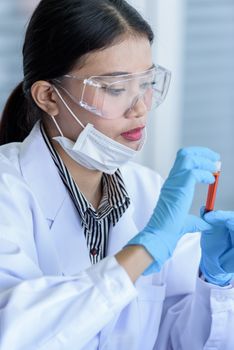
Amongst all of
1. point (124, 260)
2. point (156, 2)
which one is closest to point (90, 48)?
point (124, 260)

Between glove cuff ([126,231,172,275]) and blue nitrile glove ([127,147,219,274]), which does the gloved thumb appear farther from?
glove cuff ([126,231,172,275])

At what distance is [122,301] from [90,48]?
0.52m

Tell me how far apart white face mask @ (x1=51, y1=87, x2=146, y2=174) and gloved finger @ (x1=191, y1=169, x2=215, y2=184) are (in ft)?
0.54

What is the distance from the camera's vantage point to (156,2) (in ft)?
7.00

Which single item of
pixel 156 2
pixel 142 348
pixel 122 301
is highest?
pixel 156 2

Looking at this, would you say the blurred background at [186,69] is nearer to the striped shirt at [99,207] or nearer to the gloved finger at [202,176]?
the striped shirt at [99,207]

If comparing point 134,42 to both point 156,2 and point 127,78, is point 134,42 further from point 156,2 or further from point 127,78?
point 156,2

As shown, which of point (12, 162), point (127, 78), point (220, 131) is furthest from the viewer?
point (220, 131)

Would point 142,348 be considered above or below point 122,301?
below

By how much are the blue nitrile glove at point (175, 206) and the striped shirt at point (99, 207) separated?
0.72ft

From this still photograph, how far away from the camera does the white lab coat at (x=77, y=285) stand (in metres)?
1.06

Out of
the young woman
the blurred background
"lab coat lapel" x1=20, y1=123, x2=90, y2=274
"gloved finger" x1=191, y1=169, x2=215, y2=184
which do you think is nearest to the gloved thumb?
the young woman

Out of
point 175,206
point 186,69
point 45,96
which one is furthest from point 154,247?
point 186,69

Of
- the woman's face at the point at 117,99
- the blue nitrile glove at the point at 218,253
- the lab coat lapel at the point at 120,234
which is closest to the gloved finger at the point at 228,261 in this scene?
the blue nitrile glove at the point at 218,253
